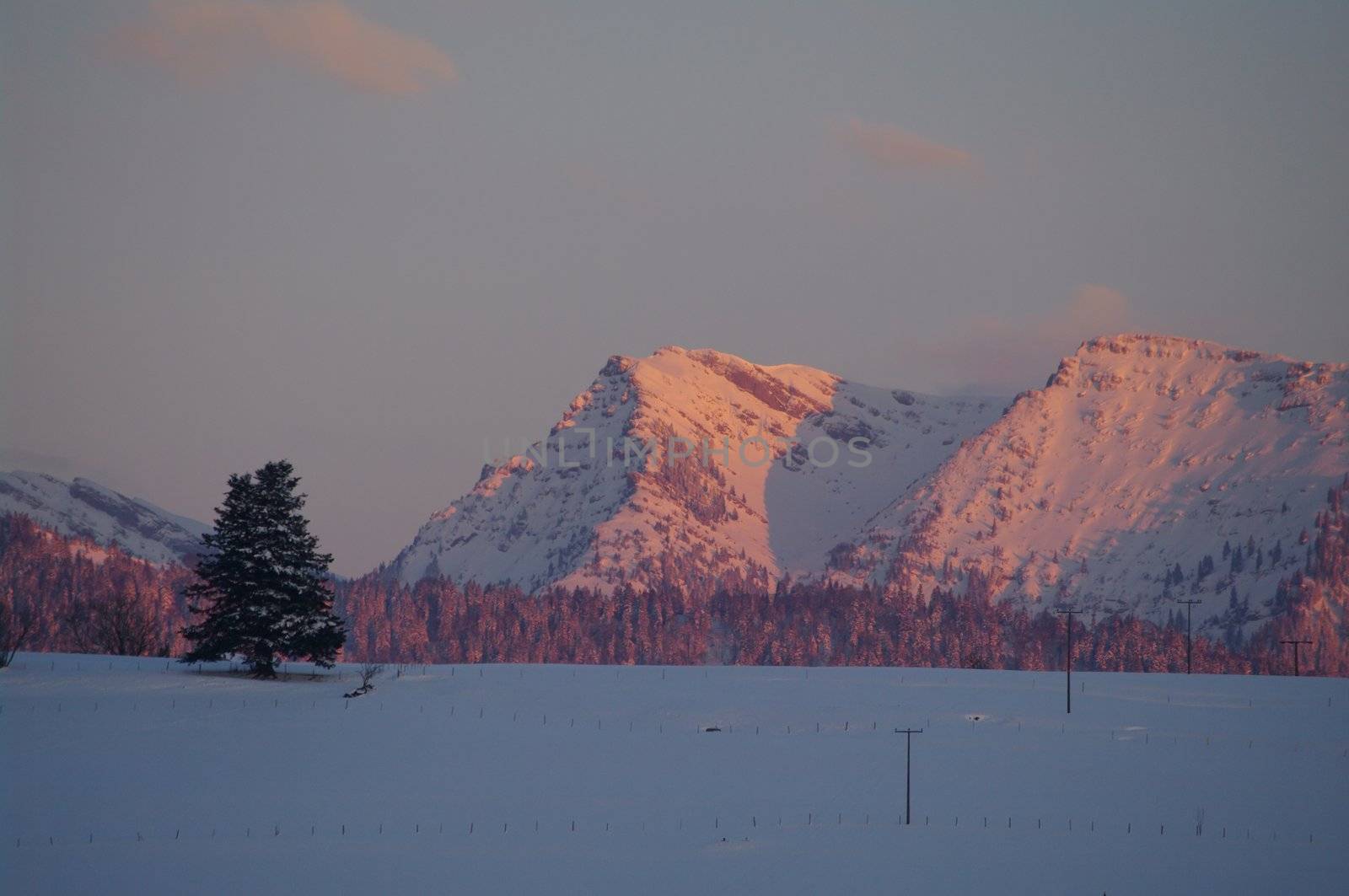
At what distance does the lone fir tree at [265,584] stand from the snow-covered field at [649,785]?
8.00 ft

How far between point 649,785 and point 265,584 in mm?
29563

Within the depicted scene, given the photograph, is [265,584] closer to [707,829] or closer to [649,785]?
[649,785]

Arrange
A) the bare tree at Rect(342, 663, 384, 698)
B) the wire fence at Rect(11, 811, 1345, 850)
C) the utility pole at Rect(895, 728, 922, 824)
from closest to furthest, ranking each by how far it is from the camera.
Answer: the wire fence at Rect(11, 811, 1345, 850) < the utility pole at Rect(895, 728, 922, 824) < the bare tree at Rect(342, 663, 384, 698)

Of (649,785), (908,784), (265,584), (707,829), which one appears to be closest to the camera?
(707,829)

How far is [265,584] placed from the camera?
94.9 meters

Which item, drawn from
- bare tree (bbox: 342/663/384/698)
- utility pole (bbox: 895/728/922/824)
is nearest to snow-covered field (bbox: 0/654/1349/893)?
utility pole (bbox: 895/728/922/824)

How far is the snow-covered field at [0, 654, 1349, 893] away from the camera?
212ft

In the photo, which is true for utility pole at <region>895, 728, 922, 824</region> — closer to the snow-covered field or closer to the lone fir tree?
the snow-covered field

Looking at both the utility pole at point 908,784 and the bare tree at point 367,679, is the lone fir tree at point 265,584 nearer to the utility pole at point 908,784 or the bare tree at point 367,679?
the bare tree at point 367,679

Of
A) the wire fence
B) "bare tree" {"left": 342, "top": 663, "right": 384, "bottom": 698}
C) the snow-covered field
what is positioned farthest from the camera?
"bare tree" {"left": 342, "top": 663, "right": 384, "bottom": 698}

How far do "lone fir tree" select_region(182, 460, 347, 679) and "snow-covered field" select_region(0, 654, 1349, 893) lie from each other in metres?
2.44

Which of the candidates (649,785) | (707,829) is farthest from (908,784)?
(649,785)

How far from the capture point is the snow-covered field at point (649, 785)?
64.5 meters

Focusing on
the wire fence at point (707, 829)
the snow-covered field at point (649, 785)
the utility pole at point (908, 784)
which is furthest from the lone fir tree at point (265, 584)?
the utility pole at point (908, 784)
